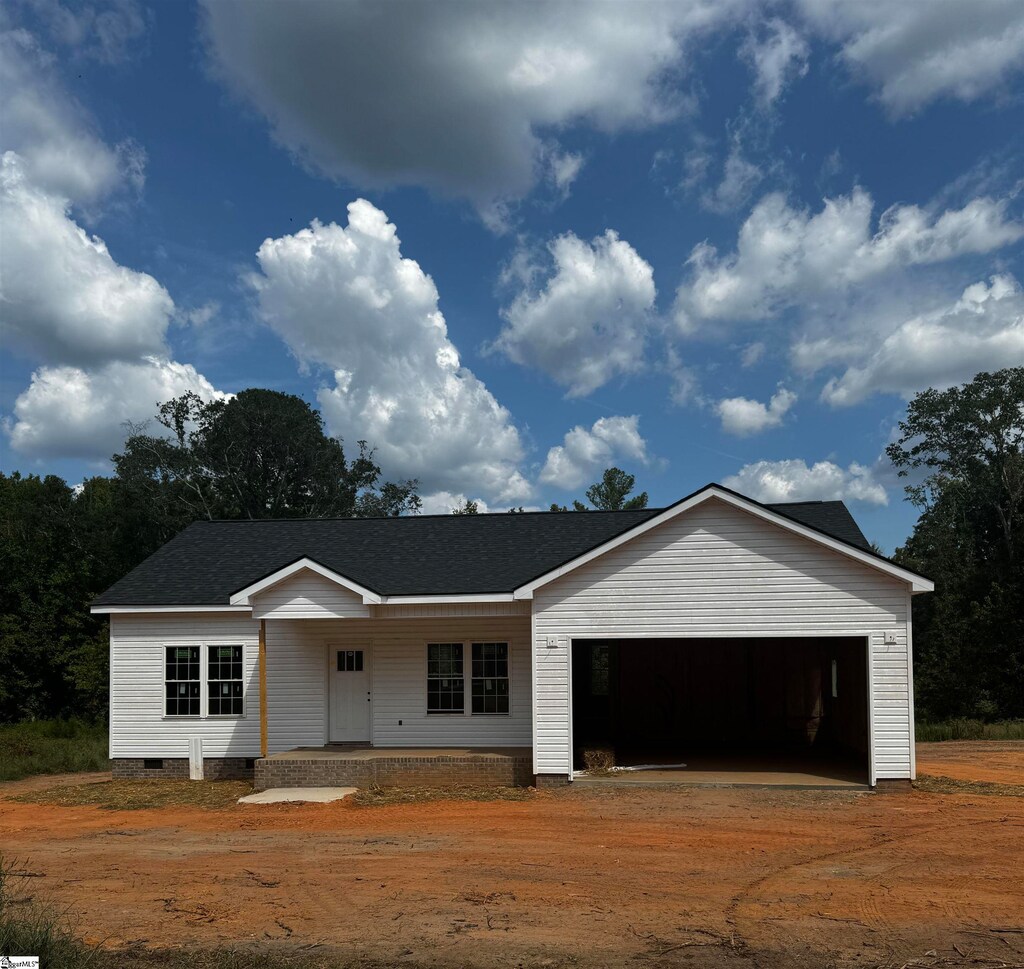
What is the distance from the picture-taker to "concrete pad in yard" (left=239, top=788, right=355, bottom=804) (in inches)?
601

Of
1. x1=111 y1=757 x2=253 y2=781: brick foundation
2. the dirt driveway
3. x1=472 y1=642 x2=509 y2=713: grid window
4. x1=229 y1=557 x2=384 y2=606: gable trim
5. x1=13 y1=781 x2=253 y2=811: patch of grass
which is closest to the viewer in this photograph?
the dirt driveway

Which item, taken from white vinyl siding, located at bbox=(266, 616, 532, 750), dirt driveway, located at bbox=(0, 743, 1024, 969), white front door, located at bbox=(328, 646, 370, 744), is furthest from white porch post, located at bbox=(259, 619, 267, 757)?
dirt driveway, located at bbox=(0, 743, 1024, 969)

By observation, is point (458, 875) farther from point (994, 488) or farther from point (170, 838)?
point (994, 488)

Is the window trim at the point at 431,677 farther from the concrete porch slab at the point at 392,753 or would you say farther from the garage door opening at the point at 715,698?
the garage door opening at the point at 715,698

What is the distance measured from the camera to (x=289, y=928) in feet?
27.3

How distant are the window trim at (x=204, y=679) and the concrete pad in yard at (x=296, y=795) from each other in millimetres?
3165

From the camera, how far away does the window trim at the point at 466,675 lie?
18.3 metres

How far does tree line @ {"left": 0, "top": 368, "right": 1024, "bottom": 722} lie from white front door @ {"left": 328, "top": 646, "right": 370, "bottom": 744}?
60.6 feet

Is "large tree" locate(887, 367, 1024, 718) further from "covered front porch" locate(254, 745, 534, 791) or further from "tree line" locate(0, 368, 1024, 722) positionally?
"covered front porch" locate(254, 745, 534, 791)

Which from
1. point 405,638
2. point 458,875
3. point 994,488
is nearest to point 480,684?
point 405,638

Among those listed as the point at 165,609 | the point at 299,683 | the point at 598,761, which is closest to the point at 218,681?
the point at 299,683

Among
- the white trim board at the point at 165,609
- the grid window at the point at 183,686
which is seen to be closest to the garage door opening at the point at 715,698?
the white trim board at the point at 165,609

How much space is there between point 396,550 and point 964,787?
12.1 meters

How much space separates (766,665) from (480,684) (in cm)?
756
